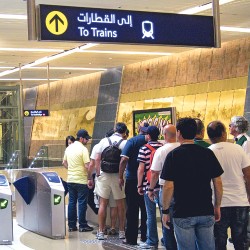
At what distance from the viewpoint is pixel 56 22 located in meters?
6.25

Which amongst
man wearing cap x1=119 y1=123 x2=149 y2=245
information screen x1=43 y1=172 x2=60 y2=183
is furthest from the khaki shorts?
information screen x1=43 y1=172 x2=60 y2=183

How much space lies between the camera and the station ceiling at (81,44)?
34.9ft

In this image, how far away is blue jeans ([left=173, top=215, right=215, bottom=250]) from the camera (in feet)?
15.0

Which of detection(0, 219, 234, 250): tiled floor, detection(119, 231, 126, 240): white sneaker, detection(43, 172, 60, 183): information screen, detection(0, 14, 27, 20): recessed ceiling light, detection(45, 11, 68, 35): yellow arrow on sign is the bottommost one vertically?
detection(0, 219, 234, 250): tiled floor

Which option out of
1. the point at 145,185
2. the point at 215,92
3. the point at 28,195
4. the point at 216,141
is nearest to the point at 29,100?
the point at 215,92

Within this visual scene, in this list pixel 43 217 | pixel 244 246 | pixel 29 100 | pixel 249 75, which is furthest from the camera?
pixel 29 100

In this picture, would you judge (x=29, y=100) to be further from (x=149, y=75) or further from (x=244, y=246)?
(x=244, y=246)

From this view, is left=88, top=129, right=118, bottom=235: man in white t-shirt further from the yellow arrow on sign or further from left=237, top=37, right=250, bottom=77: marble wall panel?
left=237, top=37, right=250, bottom=77: marble wall panel

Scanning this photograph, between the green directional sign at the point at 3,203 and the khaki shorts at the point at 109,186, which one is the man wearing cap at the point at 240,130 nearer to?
the khaki shorts at the point at 109,186

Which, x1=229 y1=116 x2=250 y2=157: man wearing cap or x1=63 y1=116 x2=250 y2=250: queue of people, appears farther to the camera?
x1=229 y1=116 x2=250 y2=157: man wearing cap

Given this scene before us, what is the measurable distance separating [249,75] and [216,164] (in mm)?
10919

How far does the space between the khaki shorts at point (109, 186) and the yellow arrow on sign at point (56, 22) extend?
9.11 ft

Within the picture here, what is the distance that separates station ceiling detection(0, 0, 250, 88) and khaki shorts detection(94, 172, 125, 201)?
1.99 m

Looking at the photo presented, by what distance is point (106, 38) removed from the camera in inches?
262
